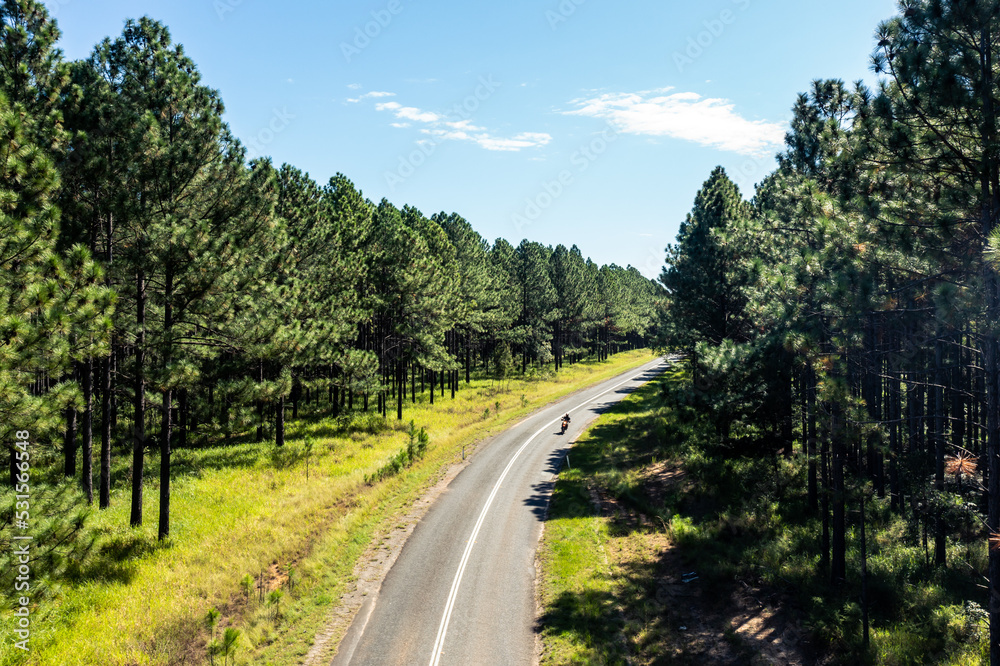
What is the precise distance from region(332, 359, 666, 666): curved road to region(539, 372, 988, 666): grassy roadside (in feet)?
2.82

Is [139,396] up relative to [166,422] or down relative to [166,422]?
up

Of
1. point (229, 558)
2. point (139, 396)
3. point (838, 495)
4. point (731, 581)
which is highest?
point (139, 396)

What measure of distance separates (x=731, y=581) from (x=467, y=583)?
28.1 ft

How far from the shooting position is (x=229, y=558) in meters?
16.1

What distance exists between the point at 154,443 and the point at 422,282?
779 inches

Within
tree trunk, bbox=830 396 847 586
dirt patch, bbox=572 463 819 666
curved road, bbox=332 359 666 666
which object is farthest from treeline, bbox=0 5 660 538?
tree trunk, bbox=830 396 847 586

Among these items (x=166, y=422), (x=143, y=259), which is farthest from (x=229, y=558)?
(x=143, y=259)

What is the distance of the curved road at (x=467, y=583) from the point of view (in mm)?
12438

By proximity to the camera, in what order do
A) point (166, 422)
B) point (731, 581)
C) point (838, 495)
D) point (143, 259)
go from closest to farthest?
point (838, 495) → point (143, 259) → point (731, 581) → point (166, 422)

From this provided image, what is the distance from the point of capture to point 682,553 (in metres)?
18.0

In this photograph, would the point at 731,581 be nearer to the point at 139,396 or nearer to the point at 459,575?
the point at 459,575

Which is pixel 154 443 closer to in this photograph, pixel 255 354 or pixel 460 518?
pixel 255 354

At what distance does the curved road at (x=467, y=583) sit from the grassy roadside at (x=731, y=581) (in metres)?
0.86

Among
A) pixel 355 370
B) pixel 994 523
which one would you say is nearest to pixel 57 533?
pixel 994 523
